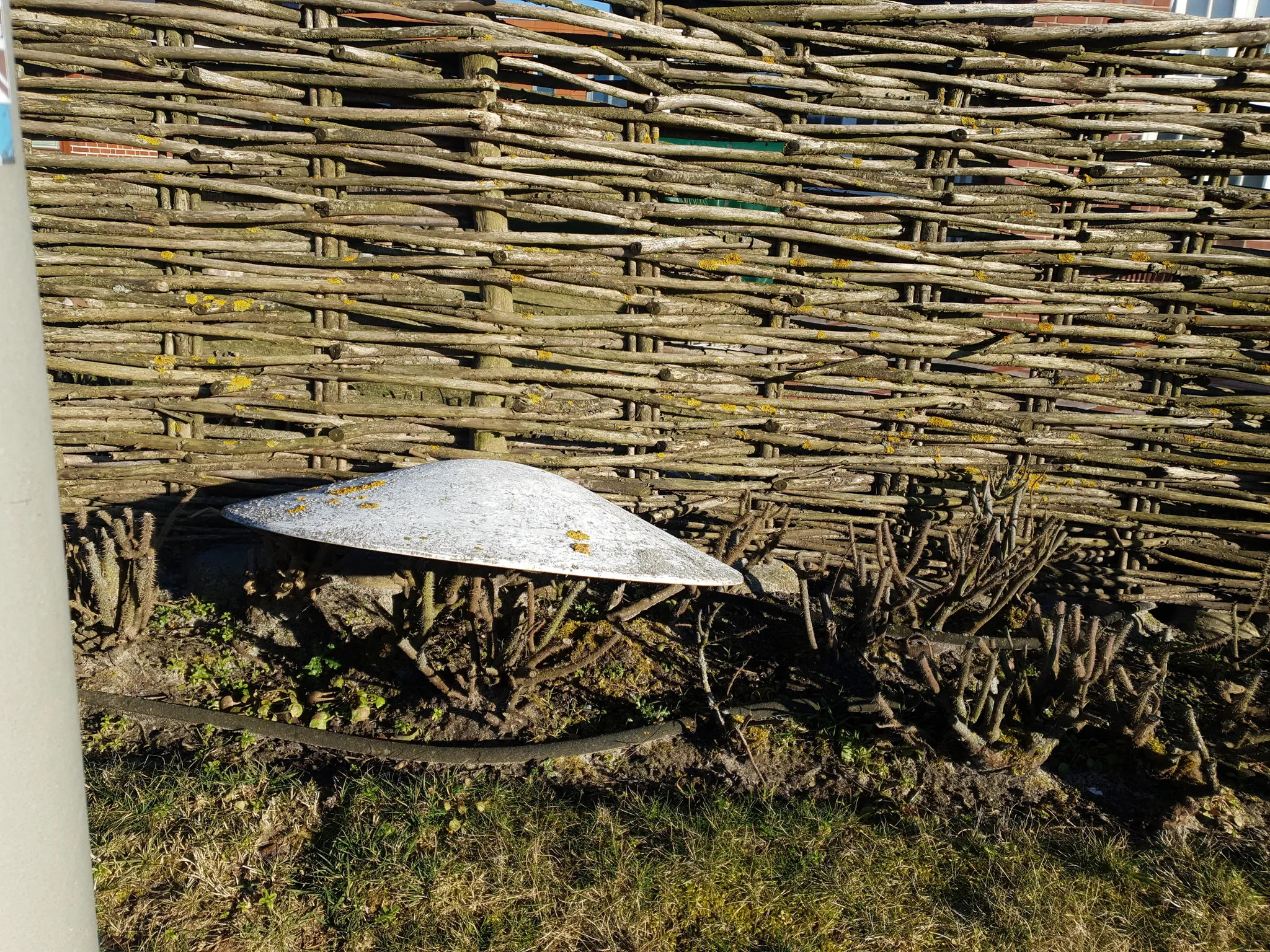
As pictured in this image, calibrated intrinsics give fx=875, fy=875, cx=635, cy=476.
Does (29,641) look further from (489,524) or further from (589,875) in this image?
(589,875)

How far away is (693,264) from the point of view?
379 cm

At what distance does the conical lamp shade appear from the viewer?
246 cm

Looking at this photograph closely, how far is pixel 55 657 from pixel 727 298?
2.99 metres

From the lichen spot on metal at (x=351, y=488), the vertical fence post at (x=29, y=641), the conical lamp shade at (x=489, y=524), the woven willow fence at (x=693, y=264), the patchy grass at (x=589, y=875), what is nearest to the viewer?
the vertical fence post at (x=29, y=641)

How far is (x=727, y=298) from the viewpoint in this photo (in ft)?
12.7

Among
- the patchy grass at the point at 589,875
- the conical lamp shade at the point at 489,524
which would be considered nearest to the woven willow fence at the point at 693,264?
the conical lamp shade at the point at 489,524

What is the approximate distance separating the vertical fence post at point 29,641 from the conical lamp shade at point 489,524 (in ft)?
3.35

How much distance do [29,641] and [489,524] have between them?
1.33 m

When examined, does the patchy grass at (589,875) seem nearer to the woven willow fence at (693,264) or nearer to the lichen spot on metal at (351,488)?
the lichen spot on metal at (351,488)

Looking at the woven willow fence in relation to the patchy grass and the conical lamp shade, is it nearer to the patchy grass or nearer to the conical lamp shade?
the conical lamp shade

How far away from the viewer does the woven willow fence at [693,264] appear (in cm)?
355

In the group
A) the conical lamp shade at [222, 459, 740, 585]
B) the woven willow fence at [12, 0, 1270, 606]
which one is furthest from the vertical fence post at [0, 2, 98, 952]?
the woven willow fence at [12, 0, 1270, 606]

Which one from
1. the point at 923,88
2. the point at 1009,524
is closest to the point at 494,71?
the point at 923,88

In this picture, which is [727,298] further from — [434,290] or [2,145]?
[2,145]
